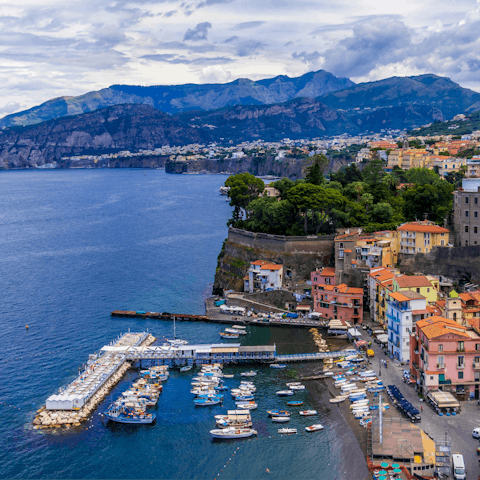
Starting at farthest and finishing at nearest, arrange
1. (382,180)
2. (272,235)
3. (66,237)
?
1. (66,237)
2. (382,180)
3. (272,235)

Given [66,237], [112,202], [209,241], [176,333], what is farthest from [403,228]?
[112,202]

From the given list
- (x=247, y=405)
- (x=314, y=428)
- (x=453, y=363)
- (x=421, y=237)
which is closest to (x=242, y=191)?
(x=421, y=237)

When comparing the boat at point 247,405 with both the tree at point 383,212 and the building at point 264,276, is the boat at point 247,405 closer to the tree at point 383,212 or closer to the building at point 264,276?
the building at point 264,276

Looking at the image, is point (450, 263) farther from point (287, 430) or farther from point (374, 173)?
point (374, 173)

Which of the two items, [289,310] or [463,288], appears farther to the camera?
[289,310]

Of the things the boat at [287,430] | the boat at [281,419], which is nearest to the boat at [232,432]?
the boat at [287,430]

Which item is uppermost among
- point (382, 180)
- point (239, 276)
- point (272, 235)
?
point (382, 180)

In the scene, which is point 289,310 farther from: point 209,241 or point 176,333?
point 209,241
